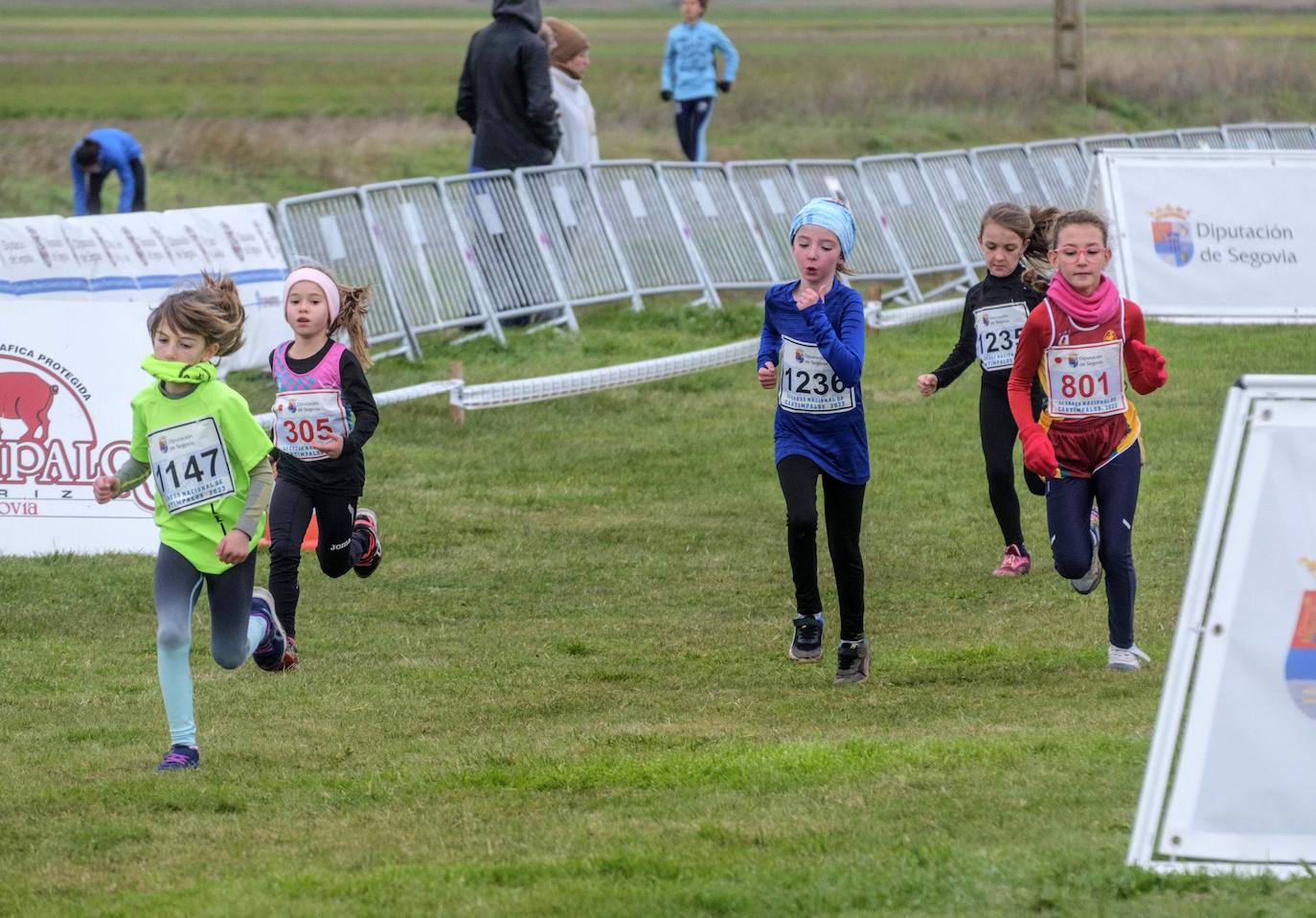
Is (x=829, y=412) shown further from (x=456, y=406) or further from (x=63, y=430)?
(x=456, y=406)

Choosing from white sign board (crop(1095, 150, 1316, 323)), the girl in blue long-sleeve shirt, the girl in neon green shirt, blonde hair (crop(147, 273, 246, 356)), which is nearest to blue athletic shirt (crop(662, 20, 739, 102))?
white sign board (crop(1095, 150, 1316, 323))

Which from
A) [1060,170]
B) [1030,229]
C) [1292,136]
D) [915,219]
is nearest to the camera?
[1030,229]

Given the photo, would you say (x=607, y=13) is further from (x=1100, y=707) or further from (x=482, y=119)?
(x=1100, y=707)

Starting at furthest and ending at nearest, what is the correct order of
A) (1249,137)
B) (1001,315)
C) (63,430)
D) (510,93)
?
(1249,137) < (510,93) < (63,430) < (1001,315)

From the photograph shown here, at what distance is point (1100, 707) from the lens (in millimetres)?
7141

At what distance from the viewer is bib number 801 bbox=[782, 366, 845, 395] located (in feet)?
25.8

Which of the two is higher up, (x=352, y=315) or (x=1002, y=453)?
(x=352, y=315)

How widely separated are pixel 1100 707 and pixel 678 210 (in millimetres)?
12054

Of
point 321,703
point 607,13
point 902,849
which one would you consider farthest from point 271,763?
point 607,13

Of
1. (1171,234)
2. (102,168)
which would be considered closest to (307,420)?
(1171,234)

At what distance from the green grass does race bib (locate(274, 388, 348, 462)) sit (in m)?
0.96

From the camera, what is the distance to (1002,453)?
32.7ft

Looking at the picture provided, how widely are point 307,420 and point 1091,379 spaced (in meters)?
3.28

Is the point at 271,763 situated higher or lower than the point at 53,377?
lower
